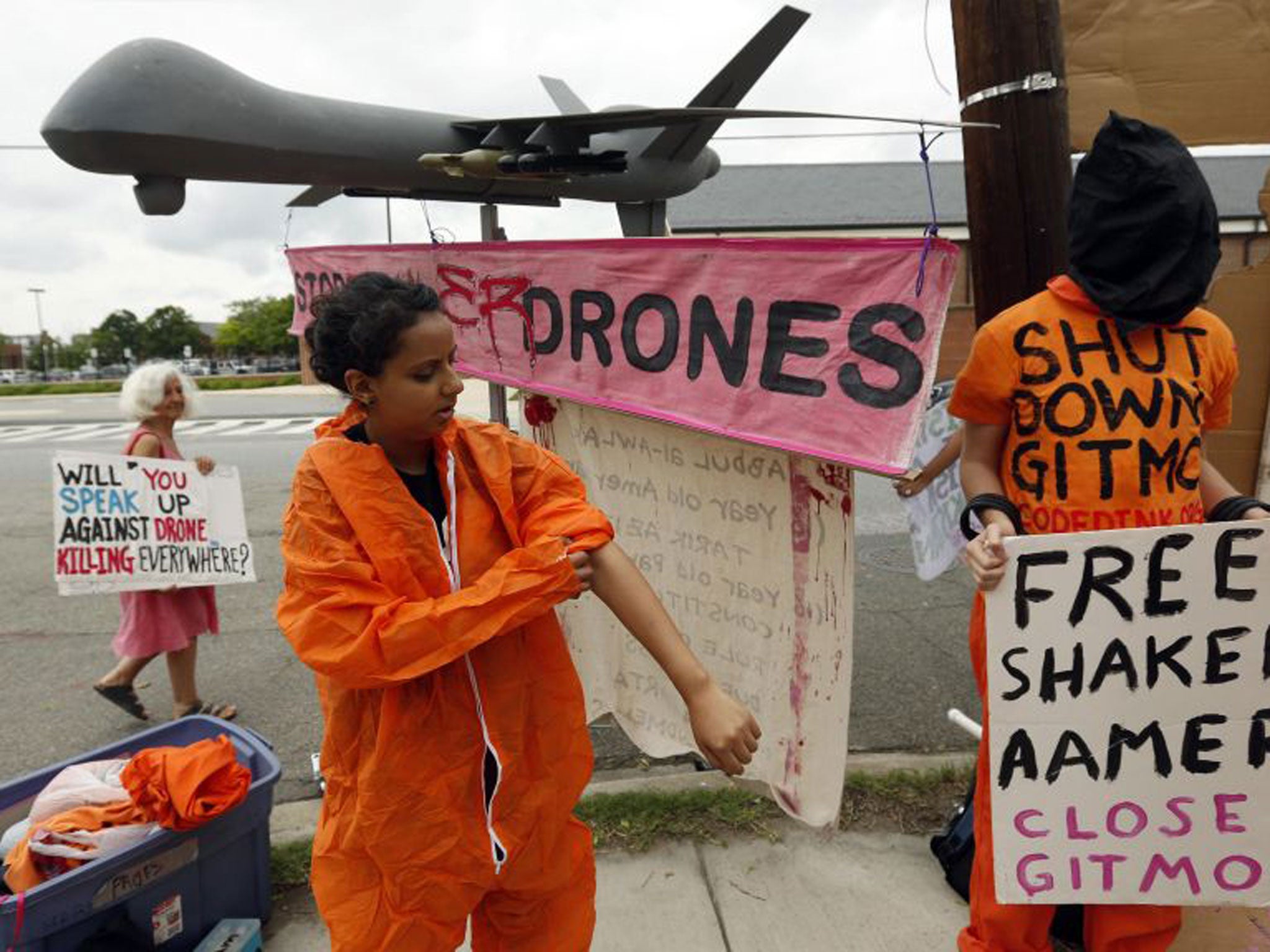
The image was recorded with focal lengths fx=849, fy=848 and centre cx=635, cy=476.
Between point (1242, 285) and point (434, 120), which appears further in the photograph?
point (434, 120)

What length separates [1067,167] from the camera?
91.2 inches

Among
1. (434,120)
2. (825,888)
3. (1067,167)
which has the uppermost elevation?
(434,120)

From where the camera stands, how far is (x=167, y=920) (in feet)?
7.32

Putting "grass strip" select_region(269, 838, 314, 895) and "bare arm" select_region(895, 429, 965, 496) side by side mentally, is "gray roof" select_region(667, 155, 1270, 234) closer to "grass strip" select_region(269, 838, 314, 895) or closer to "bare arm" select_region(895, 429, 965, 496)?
"bare arm" select_region(895, 429, 965, 496)

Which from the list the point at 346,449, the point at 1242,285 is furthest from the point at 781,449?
the point at 1242,285

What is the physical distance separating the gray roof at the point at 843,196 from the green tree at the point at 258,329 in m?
54.4

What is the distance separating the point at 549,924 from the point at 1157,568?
147 cm

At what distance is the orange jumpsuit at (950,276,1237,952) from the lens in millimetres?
1792

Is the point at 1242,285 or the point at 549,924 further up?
the point at 1242,285

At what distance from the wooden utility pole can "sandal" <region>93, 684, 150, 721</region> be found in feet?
12.9

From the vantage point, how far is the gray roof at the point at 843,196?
25562 millimetres

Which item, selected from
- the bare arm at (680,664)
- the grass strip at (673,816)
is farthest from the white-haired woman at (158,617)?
the bare arm at (680,664)

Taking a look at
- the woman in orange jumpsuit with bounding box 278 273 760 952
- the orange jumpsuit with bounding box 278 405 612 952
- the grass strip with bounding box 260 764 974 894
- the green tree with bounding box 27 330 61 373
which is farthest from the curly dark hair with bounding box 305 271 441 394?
the green tree with bounding box 27 330 61 373

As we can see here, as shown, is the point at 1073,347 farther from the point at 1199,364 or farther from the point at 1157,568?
the point at 1157,568
